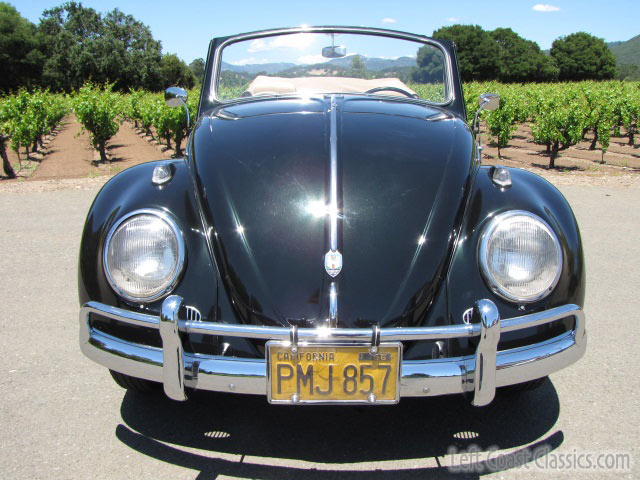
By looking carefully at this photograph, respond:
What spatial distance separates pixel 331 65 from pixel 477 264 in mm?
2260

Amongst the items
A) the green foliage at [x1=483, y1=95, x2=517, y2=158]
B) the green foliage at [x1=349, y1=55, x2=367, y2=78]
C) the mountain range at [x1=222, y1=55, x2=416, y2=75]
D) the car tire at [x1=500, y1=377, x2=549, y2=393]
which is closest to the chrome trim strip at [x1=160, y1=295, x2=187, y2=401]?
the car tire at [x1=500, y1=377, x2=549, y2=393]

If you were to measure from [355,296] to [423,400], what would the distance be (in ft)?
2.69

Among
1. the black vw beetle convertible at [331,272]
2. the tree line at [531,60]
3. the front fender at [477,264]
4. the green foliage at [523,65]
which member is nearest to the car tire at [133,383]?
the black vw beetle convertible at [331,272]

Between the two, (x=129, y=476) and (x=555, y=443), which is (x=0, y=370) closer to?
(x=129, y=476)

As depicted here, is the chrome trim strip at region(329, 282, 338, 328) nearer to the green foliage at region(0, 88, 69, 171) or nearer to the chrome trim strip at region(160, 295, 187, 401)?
the chrome trim strip at region(160, 295, 187, 401)

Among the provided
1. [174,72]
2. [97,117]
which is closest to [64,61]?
[174,72]

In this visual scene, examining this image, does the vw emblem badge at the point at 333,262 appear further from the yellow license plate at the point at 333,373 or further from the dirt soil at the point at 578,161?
the dirt soil at the point at 578,161

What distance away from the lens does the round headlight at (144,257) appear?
196 cm

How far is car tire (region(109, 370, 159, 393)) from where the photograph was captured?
233 centimetres

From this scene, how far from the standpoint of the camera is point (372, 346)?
171cm

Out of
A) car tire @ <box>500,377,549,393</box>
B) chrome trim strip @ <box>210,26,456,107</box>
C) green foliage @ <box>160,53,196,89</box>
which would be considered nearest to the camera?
car tire @ <box>500,377,549,393</box>

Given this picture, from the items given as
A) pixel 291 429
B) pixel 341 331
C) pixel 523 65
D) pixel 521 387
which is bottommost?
pixel 291 429

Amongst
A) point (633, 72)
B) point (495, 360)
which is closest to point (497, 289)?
point (495, 360)

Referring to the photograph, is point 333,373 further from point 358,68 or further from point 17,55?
point 17,55
